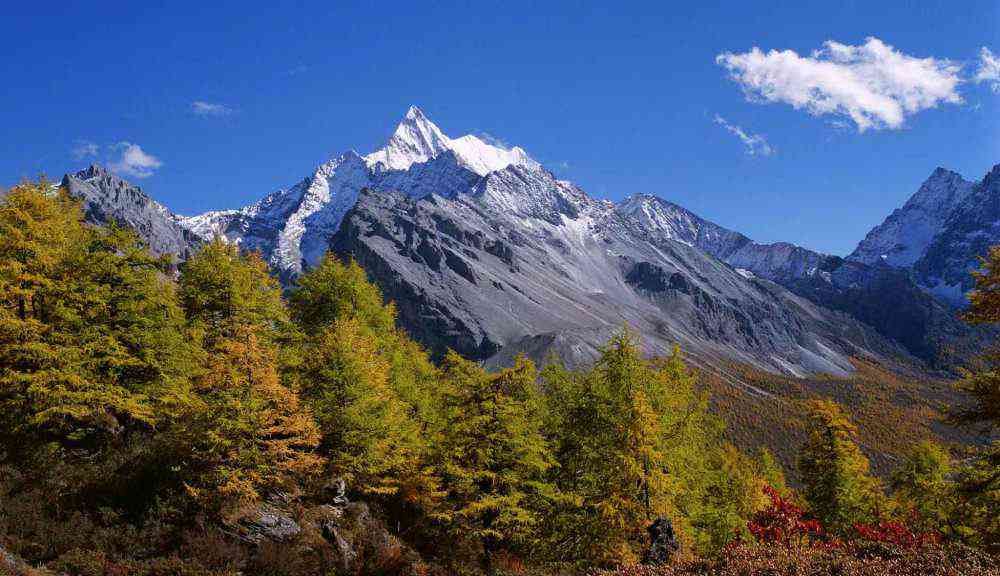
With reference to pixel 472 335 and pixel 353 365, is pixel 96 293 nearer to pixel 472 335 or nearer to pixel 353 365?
pixel 353 365

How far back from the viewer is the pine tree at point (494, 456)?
2270cm

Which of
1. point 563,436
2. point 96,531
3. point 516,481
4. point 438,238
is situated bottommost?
point 96,531

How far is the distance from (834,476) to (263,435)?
100ft

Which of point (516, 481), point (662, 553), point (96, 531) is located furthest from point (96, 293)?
point (662, 553)

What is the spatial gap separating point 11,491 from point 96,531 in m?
3.41

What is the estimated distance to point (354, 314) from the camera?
36312 millimetres

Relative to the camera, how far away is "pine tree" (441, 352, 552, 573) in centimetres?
2270

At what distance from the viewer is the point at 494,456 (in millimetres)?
23406

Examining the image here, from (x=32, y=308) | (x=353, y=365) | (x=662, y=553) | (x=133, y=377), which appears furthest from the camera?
(x=353, y=365)

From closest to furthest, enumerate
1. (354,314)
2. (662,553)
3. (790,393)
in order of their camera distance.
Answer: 1. (662,553)
2. (354,314)
3. (790,393)

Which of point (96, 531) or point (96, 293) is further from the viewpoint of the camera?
point (96, 293)

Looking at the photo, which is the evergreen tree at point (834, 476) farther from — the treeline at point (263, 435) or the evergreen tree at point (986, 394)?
the evergreen tree at point (986, 394)

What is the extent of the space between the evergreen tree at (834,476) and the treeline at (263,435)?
179 inches

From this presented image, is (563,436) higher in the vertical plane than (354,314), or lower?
lower
